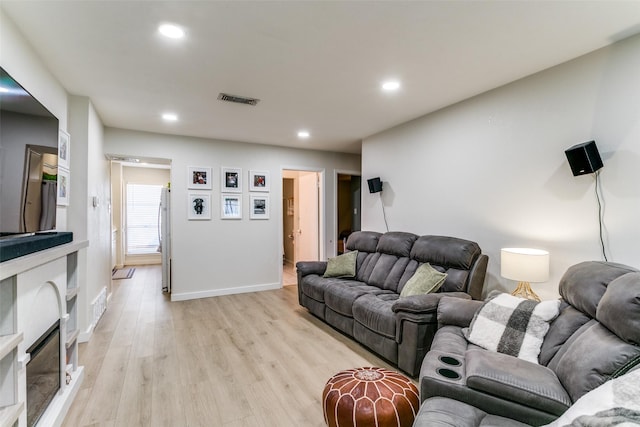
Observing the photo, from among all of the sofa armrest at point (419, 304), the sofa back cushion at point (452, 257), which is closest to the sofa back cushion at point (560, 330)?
the sofa armrest at point (419, 304)

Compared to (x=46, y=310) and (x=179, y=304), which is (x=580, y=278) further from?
(x=179, y=304)

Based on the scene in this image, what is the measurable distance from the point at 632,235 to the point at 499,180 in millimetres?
1088

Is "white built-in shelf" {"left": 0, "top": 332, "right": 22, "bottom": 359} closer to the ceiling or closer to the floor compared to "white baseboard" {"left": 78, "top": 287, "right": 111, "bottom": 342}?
closer to the ceiling

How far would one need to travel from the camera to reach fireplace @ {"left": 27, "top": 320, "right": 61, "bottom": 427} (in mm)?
1674

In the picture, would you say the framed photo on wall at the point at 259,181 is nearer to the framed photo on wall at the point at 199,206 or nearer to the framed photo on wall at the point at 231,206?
the framed photo on wall at the point at 231,206

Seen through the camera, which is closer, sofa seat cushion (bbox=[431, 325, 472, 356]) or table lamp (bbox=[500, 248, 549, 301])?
sofa seat cushion (bbox=[431, 325, 472, 356])

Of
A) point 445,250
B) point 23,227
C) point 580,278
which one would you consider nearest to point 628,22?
point 580,278

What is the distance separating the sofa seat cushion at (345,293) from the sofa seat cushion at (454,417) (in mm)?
1779

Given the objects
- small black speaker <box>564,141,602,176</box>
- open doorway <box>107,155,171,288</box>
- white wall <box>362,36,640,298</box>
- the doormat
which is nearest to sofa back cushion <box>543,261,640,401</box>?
white wall <box>362,36,640,298</box>

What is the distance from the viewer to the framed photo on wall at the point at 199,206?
15.8 ft

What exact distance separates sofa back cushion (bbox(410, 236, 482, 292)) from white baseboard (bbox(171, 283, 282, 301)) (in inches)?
115

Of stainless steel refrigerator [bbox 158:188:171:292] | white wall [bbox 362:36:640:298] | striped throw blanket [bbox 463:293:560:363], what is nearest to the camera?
striped throw blanket [bbox 463:293:560:363]

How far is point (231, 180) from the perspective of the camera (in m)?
5.12

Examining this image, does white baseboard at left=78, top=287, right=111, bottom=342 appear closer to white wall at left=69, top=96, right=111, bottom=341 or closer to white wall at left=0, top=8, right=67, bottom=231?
white wall at left=69, top=96, right=111, bottom=341
